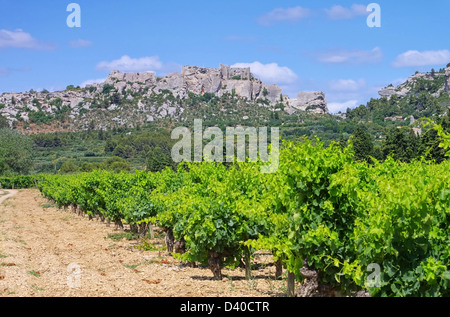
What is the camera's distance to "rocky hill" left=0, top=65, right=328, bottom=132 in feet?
502

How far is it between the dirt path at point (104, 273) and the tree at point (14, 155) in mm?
62756

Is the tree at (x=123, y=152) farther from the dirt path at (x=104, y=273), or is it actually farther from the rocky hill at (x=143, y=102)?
the dirt path at (x=104, y=273)

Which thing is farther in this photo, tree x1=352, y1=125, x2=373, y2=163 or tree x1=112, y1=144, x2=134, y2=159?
tree x1=112, y1=144, x2=134, y2=159

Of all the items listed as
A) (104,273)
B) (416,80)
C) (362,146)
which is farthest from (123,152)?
(104,273)

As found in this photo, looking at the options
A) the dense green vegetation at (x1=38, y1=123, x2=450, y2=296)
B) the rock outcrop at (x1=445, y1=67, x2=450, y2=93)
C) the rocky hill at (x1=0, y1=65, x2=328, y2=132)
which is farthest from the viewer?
the rocky hill at (x1=0, y1=65, x2=328, y2=132)

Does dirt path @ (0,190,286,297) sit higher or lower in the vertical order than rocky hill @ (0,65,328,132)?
lower

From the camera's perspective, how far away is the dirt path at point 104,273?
8883 mm

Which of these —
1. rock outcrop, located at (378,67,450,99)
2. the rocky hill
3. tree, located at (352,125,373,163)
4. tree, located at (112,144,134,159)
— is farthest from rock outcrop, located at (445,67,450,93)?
tree, located at (352,125,373,163)

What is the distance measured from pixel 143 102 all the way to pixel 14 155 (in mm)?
85858

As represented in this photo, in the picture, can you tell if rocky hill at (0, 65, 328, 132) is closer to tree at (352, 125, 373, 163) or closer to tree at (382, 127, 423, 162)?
tree at (352, 125, 373, 163)

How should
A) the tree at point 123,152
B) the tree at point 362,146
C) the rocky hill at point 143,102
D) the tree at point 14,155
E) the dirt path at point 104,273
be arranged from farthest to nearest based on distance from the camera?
the rocky hill at point 143,102, the tree at point 123,152, the tree at point 14,155, the tree at point 362,146, the dirt path at point 104,273

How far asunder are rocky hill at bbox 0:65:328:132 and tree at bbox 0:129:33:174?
6684cm

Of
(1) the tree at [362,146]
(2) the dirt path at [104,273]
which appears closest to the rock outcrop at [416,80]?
(1) the tree at [362,146]
